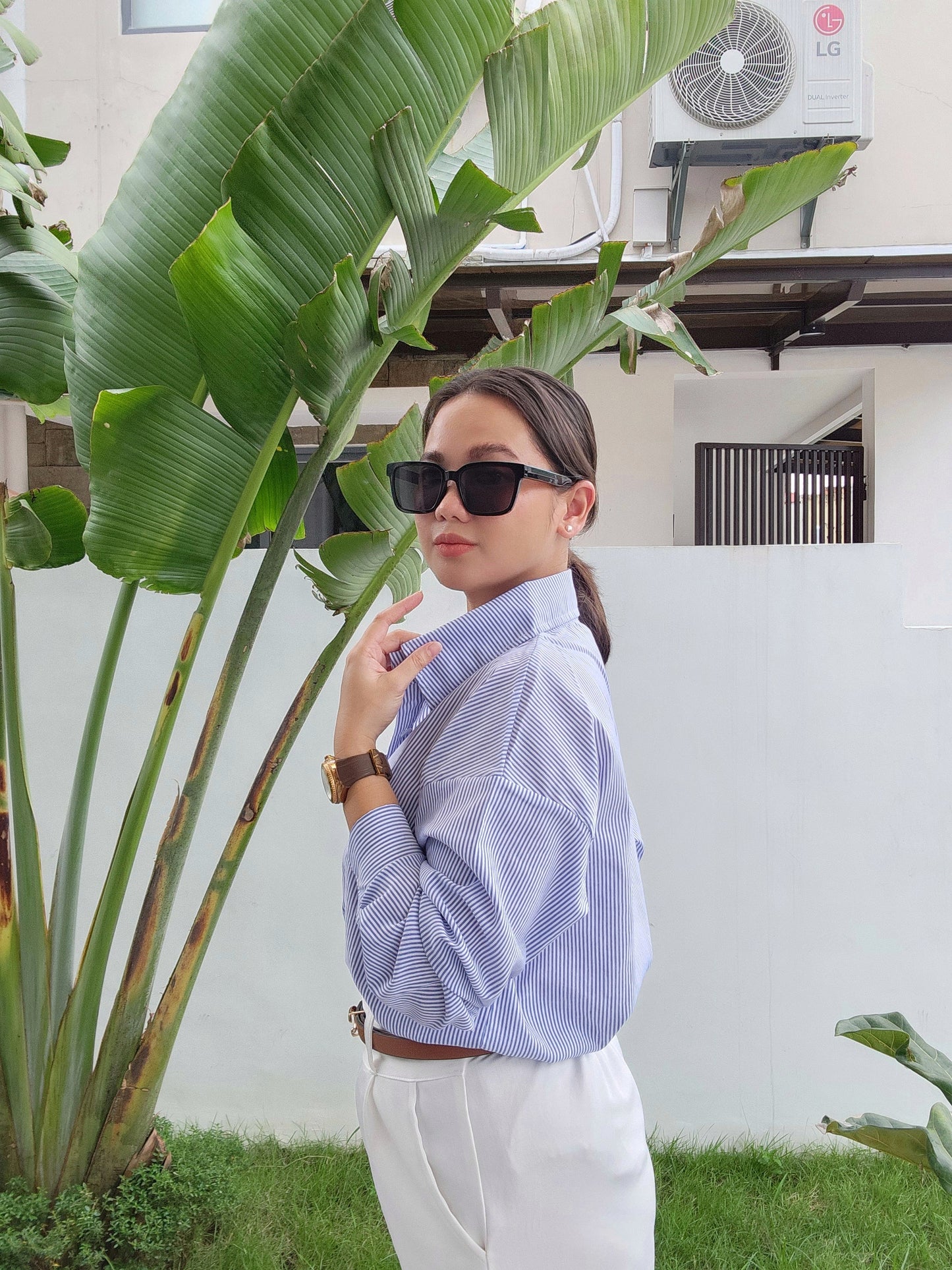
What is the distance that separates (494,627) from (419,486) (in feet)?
0.67

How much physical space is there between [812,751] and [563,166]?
349cm

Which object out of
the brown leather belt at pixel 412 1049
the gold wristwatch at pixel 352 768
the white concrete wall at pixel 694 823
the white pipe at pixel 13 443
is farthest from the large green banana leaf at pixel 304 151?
the white pipe at pixel 13 443

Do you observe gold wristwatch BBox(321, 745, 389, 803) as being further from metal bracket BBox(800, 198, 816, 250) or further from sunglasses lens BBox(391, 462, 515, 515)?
metal bracket BBox(800, 198, 816, 250)

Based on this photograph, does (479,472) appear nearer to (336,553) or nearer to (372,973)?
(372,973)

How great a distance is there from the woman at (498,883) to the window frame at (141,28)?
15.9 feet

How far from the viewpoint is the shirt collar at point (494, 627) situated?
47.1 inches

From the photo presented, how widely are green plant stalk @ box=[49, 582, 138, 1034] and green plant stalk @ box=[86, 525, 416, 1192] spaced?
253mm

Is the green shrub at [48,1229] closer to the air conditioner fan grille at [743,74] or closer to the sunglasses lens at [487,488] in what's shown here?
the sunglasses lens at [487,488]

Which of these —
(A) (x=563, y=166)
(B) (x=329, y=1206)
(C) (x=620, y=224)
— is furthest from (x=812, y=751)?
(A) (x=563, y=166)

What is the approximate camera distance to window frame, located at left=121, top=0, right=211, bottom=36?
510 cm

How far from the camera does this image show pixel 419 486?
1262mm

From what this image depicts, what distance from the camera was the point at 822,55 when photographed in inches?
185

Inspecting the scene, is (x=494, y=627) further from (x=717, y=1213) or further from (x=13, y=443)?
(x=13, y=443)

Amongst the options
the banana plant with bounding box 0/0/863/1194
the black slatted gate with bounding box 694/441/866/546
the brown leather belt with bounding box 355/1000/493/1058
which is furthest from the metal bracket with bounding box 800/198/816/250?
the brown leather belt with bounding box 355/1000/493/1058
